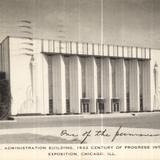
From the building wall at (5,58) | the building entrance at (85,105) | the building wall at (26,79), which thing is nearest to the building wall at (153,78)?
the building entrance at (85,105)

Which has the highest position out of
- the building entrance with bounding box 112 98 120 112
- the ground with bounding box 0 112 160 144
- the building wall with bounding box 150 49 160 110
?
the building wall with bounding box 150 49 160 110

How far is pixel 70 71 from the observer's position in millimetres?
1775

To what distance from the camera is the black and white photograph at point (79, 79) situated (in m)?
1.62

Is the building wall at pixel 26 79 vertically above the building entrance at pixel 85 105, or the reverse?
the building wall at pixel 26 79

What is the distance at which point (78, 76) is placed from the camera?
1.78 m

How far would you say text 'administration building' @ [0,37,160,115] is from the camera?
1692 mm

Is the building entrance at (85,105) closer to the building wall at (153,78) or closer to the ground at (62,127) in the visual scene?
the ground at (62,127)

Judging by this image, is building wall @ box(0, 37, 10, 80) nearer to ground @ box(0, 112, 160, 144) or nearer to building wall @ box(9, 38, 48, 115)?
building wall @ box(9, 38, 48, 115)

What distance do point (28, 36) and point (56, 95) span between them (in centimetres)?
36

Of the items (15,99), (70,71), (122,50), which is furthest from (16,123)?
(122,50)

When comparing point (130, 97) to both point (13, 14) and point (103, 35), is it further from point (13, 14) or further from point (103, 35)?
point (13, 14)

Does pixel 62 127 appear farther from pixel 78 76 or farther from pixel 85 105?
pixel 78 76

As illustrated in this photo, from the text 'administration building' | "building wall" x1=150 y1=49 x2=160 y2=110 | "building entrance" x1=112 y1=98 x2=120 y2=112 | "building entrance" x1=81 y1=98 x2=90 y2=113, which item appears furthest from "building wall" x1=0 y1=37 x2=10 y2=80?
"building wall" x1=150 y1=49 x2=160 y2=110

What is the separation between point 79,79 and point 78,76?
2 cm
